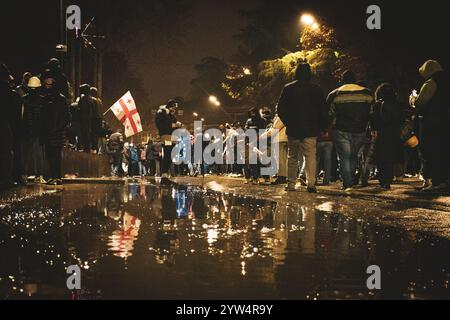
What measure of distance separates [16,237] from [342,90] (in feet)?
28.2

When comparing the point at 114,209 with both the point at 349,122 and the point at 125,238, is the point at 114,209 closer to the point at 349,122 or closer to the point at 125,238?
the point at 125,238

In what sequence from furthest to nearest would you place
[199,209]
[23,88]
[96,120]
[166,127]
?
[96,120], [166,127], [23,88], [199,209]

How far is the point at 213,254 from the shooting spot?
198 inches

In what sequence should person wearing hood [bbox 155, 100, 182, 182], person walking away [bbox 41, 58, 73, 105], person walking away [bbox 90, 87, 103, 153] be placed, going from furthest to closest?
1. person walking away [bbox 90, 87, 103, 153]
2. person wearing hood [bbox 155, 100, 182, 182]
3. person walking away [bbox 41, 58, 73, 105]

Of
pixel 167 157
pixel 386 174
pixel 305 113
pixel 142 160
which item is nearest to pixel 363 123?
pixel 305 113

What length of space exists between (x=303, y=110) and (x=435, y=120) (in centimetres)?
233

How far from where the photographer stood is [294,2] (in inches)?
1335

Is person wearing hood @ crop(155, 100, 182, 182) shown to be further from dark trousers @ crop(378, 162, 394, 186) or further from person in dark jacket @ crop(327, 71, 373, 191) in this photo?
dark trousers @ crop(378, 162, 394, 186)

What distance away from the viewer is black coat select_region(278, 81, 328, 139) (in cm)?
1333

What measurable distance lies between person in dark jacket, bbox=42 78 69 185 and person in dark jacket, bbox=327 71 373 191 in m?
4.82

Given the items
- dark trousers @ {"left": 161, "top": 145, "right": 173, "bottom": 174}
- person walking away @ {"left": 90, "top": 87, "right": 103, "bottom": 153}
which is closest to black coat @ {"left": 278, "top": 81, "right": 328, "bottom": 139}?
dark trousers @ {"left": 161, "top": 145, "right": 173, "bottom": 174}

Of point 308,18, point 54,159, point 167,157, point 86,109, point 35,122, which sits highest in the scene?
point 308,18
